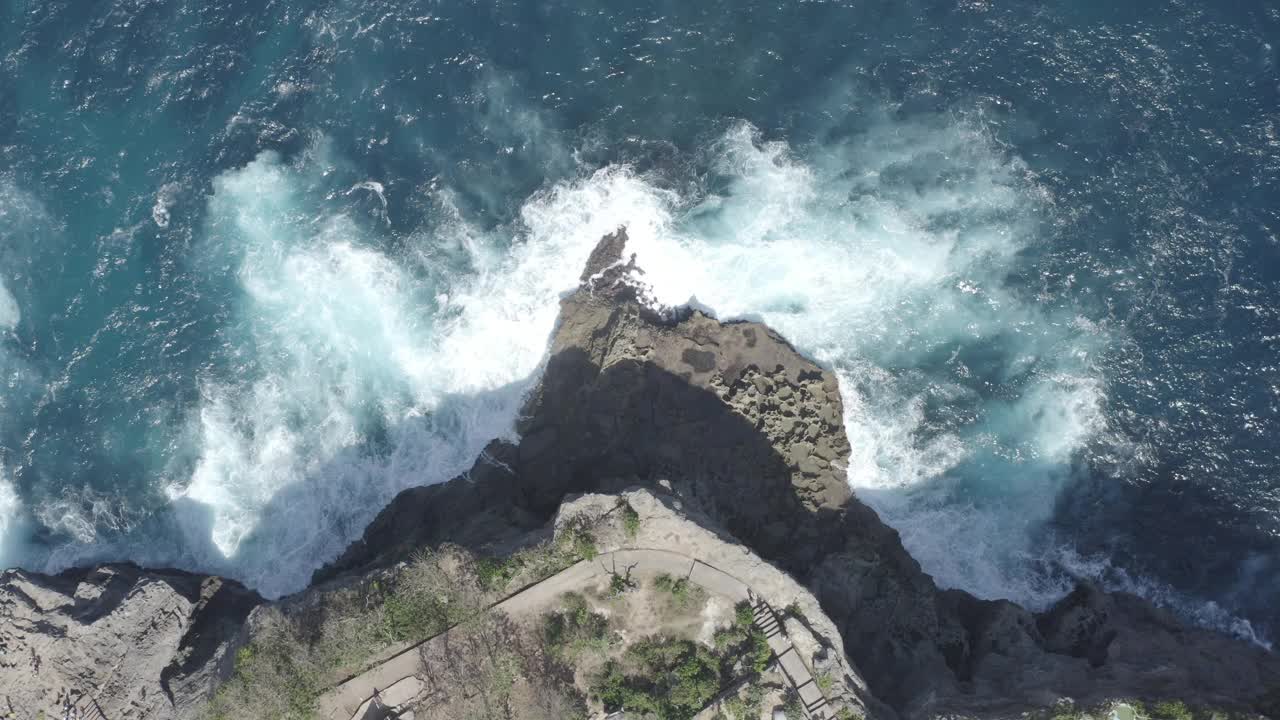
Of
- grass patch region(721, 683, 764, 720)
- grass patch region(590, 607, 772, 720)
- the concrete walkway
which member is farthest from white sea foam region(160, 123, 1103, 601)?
grass patch region(721, 683, 764, 720)

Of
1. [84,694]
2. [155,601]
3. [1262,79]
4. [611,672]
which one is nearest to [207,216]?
[155,601]

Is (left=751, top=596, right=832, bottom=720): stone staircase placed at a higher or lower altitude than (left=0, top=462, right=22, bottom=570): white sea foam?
higher

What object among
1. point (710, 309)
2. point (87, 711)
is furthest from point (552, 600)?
point (87, 711)

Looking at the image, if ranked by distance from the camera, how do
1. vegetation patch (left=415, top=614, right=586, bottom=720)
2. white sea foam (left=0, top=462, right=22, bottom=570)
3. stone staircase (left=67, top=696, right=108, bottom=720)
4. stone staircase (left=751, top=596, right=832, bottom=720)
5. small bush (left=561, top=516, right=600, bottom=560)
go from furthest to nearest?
1. white sea foam (left=0, top=462, right=22, bottom=570)
2. stone staircase (left=67, top=696, right=108, bottom=720)
3. small bush (left=561, top=516, right=600, bottom=560)
4. vegetation patch (left=415, top=614, right=586, bottom=720)
5. stone staircase (left=751, top=596, right=832, bottom=720)

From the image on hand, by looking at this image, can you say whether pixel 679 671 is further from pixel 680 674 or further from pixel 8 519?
pixel 8 519

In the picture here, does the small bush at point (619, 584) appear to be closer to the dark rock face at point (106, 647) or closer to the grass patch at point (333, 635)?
the grass patch at point (333, 635)

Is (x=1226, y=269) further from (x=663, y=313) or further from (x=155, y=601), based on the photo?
(x=155, y=601)

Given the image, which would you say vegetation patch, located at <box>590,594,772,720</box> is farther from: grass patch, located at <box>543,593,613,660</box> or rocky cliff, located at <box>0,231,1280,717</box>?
rocky cliff, located at <box>0,231,1280,717</box>
